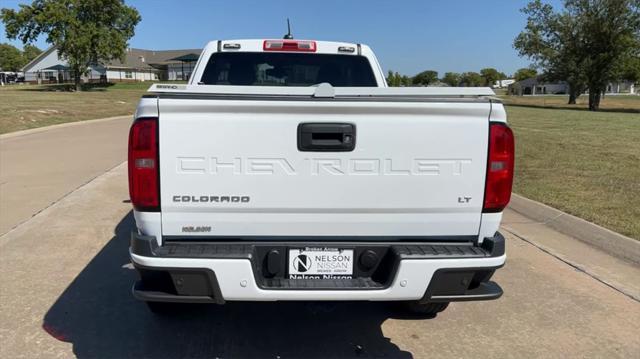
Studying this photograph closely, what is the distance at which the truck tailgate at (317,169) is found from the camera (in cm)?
293

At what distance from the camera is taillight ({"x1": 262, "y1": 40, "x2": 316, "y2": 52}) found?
5.00 m

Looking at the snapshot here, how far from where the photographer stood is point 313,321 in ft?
13.3

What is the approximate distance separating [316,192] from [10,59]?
469 ft

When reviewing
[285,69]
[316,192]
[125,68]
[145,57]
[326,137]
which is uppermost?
[145,57]

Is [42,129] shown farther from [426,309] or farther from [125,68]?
[125,68]

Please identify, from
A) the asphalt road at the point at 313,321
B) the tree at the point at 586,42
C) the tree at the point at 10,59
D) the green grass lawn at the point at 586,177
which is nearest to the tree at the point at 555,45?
the tree at the point at 586,42

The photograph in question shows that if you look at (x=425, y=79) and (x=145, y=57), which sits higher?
(x=145, y=57)

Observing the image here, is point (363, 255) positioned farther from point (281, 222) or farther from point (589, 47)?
point (589, 47)

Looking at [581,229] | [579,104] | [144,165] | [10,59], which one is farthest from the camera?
[10,59]

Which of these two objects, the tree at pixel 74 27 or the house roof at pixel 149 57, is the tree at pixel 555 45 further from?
the house roof at pixel 149 57

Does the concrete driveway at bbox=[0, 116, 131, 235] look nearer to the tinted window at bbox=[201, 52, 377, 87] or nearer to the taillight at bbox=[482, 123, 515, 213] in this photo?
the tinted window at bbox=[201, 52, 377, 87]

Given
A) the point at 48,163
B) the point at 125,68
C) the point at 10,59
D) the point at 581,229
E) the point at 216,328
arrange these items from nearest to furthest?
the point at 216,328, the point at 581,229, the point at 48,163, the point at 125,68, the point at 10,59

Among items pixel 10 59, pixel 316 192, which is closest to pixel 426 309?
pixel 316 192

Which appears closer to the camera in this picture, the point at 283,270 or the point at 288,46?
the point at 283,270
